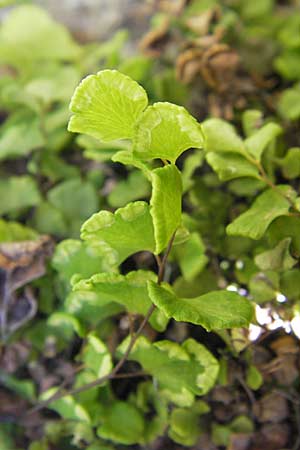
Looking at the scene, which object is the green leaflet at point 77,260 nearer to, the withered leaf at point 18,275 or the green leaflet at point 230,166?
the withered leaf at point 18,275

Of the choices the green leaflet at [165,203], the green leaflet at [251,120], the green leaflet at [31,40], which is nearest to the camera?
the green leaflet at [165,203]

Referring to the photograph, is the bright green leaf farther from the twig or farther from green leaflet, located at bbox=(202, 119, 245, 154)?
green leaflet, located at bbox=(202, 119, 245, 154)

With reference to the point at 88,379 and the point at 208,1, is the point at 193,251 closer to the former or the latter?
the point at 88,379

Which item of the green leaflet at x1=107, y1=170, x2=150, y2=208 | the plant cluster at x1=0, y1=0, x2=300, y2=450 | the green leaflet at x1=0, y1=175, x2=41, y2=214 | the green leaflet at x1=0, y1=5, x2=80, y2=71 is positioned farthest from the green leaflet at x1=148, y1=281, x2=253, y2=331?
the green leaflet at x1=0, y1=5, x2=80, y2=71

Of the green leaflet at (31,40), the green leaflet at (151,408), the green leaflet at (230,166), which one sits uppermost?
the green leaflet at (31,40)

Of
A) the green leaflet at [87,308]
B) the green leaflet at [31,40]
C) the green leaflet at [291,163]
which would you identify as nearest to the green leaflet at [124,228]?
the green leaflet at [87,308]

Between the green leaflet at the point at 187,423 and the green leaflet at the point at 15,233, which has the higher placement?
the green leaflet at the point at 15,233
